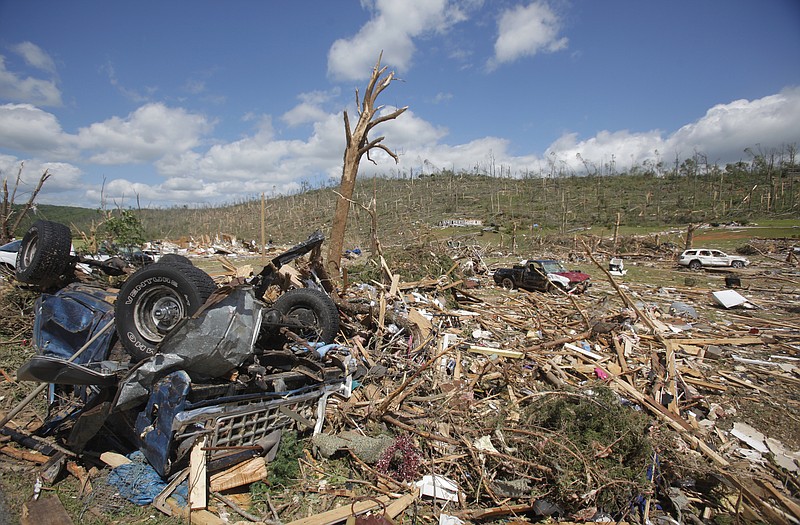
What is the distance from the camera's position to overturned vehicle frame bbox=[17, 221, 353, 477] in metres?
3.37

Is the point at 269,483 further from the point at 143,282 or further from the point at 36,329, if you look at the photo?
the point at 36,329

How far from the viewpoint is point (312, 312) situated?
5.58m

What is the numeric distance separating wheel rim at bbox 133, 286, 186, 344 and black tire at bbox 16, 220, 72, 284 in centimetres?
186

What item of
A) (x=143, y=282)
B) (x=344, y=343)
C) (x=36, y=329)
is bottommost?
(x=344, y=343)

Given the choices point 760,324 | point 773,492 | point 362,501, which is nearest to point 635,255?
point 760,324

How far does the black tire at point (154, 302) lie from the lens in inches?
160

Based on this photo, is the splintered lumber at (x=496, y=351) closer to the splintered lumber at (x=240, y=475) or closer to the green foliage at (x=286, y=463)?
the green foliage at (x=286, y=463)

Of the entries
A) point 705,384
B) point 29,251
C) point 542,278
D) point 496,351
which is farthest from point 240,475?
point 542,278

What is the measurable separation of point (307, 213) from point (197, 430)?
50.7 m

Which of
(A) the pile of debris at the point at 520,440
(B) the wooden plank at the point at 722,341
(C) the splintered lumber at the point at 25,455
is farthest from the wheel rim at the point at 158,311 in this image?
(B) the wooden plank at the point at 722,341

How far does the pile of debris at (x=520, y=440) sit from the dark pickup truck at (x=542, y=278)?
5.94 metres

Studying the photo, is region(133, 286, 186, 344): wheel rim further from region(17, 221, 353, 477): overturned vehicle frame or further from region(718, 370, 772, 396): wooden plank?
region(718, 370, 772, 396): wooden plank

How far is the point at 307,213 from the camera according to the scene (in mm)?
52344

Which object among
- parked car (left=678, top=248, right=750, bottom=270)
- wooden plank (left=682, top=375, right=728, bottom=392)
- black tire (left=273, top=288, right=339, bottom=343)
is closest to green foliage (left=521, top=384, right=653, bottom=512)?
wooden plank (left=682, top=375, right=728, bottom=392)
